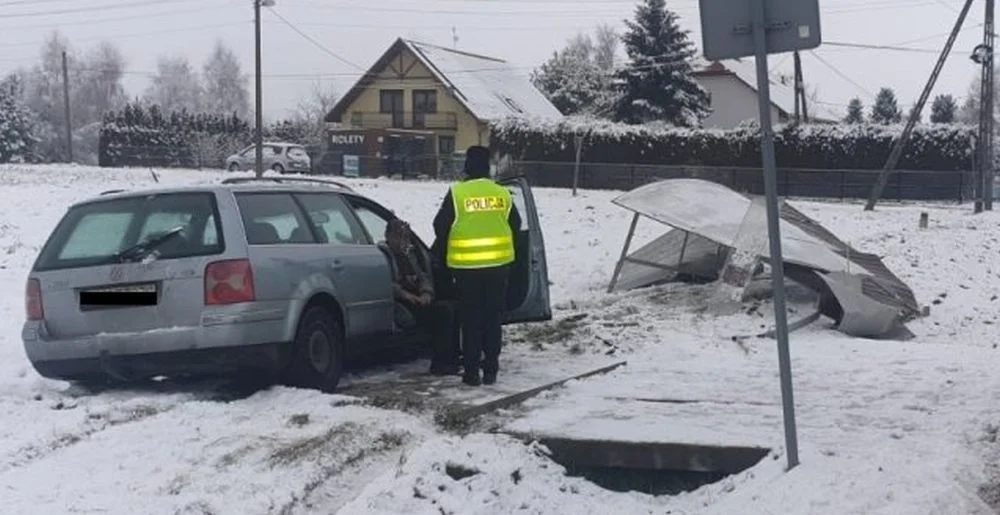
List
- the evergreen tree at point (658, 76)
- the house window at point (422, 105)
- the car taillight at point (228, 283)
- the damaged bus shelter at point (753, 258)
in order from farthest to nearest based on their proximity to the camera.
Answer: the house window at point (422, 105) < the evergreen tree at point (658, 76) < the damaged bus shelter at point (753, 258) < the car taillight at point (228, 283)

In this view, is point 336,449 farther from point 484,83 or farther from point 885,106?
point 885,106

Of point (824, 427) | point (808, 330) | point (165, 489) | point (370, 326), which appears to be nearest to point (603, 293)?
point (808, 330)

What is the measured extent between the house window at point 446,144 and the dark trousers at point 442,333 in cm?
5055

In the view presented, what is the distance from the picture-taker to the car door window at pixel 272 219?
731 centimetres

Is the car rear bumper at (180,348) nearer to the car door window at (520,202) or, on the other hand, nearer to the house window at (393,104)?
the car door window at (520,202)

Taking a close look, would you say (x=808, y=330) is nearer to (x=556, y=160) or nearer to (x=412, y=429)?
(x=412, y=429)

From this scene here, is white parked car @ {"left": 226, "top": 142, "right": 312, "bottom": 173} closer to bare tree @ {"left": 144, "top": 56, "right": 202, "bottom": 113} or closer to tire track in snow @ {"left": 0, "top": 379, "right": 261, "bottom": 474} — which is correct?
tire track in snow @ {"left": 0, "top": 379, "right": 261, "bottom": 474}

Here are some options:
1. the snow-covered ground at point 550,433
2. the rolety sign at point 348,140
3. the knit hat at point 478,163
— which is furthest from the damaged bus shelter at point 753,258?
the rolety sign at point 348,140

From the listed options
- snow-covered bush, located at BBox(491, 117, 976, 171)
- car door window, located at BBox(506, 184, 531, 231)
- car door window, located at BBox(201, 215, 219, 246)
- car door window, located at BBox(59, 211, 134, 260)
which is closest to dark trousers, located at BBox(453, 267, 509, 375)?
car door window, located at BBox(506, 184, 531, 231)

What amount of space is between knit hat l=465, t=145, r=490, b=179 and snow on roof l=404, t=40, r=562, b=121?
47.5 m

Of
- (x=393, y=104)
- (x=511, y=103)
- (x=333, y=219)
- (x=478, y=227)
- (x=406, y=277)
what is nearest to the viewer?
(x=478, y=227)

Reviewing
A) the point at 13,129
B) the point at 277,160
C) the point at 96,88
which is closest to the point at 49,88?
the point at 96,88

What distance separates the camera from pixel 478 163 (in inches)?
313

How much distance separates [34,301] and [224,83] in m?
133
